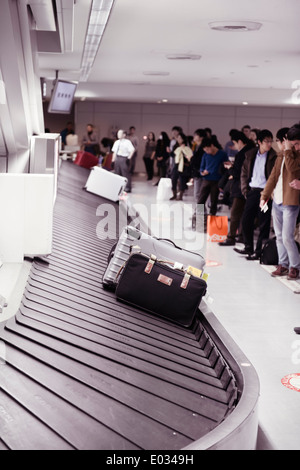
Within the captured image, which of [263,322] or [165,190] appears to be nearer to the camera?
[263,322]

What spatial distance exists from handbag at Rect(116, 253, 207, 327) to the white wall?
22310mm

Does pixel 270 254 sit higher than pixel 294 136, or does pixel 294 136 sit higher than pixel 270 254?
pixel 294 136

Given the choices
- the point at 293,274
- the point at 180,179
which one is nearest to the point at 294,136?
the point at 293,274

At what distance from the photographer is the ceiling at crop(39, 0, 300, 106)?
7121 millimetres

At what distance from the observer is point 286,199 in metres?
7.00

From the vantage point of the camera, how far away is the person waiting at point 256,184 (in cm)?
820

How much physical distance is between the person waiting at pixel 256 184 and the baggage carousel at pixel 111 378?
4079mm

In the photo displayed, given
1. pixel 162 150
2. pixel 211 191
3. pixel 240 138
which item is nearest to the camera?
pixel 240 138

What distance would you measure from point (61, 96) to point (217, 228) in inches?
322

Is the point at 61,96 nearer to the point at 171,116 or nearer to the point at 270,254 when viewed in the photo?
the point at 270,254

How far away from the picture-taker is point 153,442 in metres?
2.63

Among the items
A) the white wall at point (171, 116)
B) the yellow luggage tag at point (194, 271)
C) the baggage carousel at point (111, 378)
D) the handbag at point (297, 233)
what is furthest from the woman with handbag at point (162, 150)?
the baggage carousel at point (111, 378)

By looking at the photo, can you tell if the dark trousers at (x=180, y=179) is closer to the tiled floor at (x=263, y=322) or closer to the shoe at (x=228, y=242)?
the tiled floor at (x=263, y=322)

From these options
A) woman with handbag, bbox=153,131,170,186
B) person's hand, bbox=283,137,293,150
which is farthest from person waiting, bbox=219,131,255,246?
woman with handbag, bbox=153,131,170,186
